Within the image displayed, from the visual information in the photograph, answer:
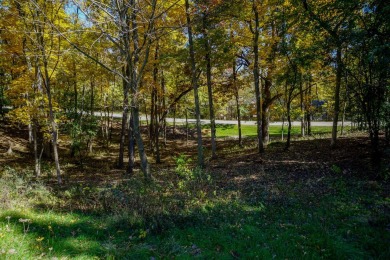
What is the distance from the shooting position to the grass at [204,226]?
4.32 metres

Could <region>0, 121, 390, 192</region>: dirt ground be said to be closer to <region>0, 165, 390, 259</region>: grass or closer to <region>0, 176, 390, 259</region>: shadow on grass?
<region>0, 165, 390, 259</region>: grass

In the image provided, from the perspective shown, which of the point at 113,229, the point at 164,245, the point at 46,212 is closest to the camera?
the point at 164,245

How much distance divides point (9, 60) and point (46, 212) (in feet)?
37.2

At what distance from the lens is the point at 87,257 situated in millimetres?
4004

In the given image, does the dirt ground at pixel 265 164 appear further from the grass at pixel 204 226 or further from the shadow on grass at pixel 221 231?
the shadow on grass at pixel 221 231

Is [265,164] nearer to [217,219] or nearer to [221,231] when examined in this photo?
[217,219]

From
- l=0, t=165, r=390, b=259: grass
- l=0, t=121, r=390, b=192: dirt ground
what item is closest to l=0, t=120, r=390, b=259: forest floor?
l=0, t=165, r=390, b=259: grass

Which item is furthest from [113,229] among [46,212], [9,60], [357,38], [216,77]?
[216,77]

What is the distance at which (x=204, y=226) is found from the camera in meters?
5.50

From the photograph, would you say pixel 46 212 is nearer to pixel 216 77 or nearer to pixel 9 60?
pixel 9 60

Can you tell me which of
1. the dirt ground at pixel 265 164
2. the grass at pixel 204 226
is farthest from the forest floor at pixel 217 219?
the dirt ground at pixel 265 164

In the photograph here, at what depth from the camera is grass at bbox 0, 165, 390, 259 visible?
4.32 meters

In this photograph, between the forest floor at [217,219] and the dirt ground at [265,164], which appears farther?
the dirt ground at [265,164]

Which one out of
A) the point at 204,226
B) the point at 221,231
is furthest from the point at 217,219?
the point at 221,231
